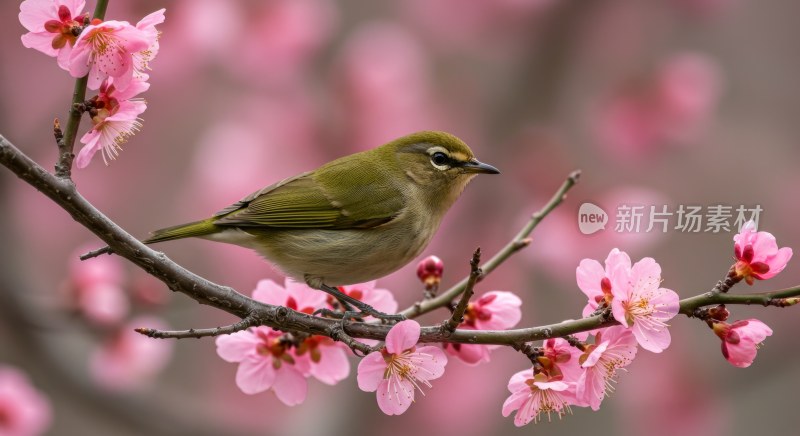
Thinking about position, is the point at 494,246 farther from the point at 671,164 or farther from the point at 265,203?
the point at 265,203

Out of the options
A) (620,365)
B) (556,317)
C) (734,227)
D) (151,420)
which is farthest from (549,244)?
(620,365)

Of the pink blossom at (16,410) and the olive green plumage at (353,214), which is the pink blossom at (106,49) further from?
the pink blossom at (16,410)

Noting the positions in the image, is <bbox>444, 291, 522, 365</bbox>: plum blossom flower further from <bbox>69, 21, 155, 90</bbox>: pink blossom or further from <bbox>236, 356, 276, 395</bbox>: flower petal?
<bbox>69, 21, 155, 90</bbox>: pink blossom

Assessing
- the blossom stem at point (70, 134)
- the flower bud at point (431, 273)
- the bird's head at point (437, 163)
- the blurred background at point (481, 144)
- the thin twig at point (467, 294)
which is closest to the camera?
the thin twig at point (467, 294)

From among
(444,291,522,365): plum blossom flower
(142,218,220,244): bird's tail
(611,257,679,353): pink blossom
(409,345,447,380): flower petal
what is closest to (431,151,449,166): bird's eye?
(142,218,220,244): bird's tail

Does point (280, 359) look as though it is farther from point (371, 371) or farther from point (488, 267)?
point (488, 267)

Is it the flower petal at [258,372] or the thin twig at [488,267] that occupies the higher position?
the thin twig at [488,267]

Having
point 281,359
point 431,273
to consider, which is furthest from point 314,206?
point 281,359

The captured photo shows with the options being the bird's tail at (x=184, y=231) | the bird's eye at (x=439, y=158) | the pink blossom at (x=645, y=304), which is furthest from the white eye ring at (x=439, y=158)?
the pink blossom at (x=645, y=304)
